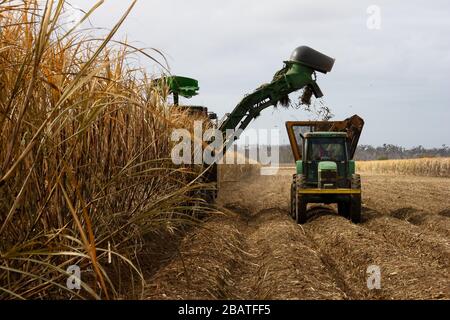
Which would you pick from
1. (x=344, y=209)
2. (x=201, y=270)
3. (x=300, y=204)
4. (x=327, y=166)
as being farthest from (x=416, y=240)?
(x=201, y=270)

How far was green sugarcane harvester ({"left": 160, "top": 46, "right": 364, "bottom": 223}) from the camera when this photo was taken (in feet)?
33.5

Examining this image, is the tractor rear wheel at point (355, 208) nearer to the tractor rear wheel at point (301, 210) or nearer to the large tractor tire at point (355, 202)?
the large tractor tire at point (355, 202)

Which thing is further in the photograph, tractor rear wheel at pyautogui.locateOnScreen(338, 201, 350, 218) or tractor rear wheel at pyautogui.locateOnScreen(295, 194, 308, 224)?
tractor rear wheel at pyautogui.locateOnScreen(338, 201, 350, 218)

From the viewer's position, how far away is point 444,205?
14633 millimetres

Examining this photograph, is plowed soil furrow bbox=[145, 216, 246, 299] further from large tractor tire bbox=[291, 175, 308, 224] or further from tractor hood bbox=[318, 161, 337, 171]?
tractor hood bbox=[318, 161, 337, 171]

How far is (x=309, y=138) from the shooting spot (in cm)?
1068

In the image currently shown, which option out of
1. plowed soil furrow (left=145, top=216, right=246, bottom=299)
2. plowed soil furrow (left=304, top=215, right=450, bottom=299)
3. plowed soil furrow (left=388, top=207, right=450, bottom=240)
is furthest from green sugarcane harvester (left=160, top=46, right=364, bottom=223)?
plowed soil furrow (left=145, top=216, right=246, bottom=299)

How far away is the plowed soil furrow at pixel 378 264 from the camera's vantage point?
541cm

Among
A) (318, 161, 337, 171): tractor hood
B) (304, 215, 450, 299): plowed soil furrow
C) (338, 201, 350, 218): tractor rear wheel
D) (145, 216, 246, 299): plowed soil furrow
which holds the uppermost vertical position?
(318, 161, 337, 171): tractor hood

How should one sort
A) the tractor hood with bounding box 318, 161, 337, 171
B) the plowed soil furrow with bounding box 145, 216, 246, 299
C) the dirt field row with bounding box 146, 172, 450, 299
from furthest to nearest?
1. the tractor hood with bounding box 318, 161, 337, 171
2. the dirt field row with bounding box 146, 172, 450, 299
3. the plowed soil furrow with bounding box 145, 216, 246, 299

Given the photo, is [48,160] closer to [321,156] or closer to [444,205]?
[321,156]

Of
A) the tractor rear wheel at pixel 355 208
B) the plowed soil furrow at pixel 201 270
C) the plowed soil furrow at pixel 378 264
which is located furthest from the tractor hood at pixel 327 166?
the plowed soil furrow at pixel 201 270

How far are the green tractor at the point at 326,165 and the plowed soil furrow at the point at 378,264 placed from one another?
84 centimetres
